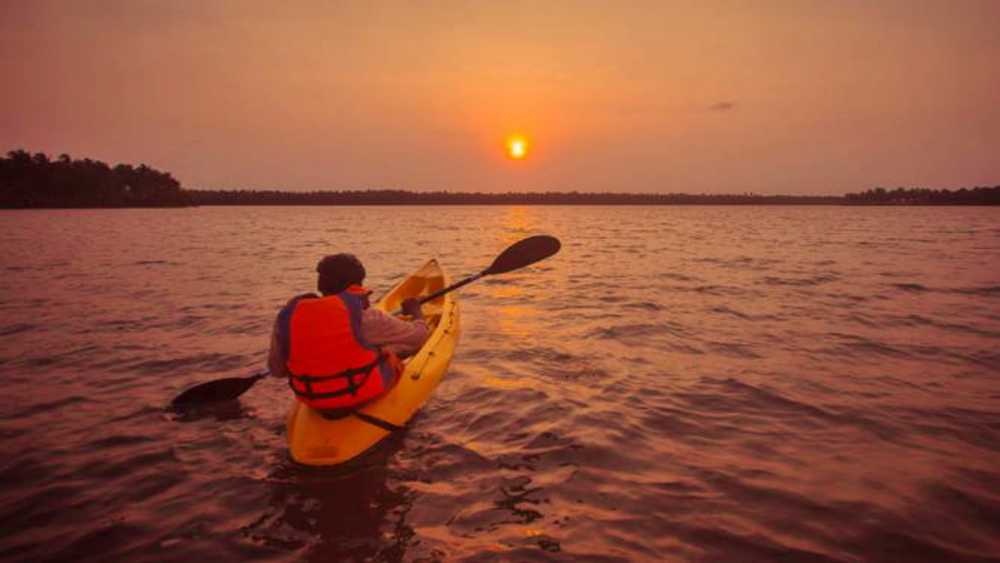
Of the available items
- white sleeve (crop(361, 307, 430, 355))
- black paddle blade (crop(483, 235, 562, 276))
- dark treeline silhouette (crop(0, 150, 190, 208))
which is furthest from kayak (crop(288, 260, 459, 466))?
dark treeline silhouette (crop(0, 150, 190, 208))

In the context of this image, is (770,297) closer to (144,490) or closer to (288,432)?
(288,432)

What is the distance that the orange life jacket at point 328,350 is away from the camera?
4062 millimetres

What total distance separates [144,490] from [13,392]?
3523 mm

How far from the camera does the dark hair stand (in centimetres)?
432

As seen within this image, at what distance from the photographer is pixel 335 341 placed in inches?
162

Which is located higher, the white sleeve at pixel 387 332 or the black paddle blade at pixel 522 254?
the black paddle blade at pixel 522 254

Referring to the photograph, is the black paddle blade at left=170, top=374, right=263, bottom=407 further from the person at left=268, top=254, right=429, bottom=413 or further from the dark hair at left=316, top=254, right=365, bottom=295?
the dark hair at left=316, top=254, right=365, bottom=295

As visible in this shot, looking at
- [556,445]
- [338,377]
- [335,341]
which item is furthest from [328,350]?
[556,445]

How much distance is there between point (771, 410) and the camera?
559 cm

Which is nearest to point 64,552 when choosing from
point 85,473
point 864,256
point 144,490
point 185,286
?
point 144,490

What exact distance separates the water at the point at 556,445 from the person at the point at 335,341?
0.64m

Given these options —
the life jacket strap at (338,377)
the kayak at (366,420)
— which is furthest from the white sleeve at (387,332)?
the kayak at (366,420)

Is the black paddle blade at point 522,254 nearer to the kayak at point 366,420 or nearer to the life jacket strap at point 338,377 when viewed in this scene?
the kayak at point 366,420

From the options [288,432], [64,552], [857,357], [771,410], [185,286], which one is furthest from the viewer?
[185,286]
